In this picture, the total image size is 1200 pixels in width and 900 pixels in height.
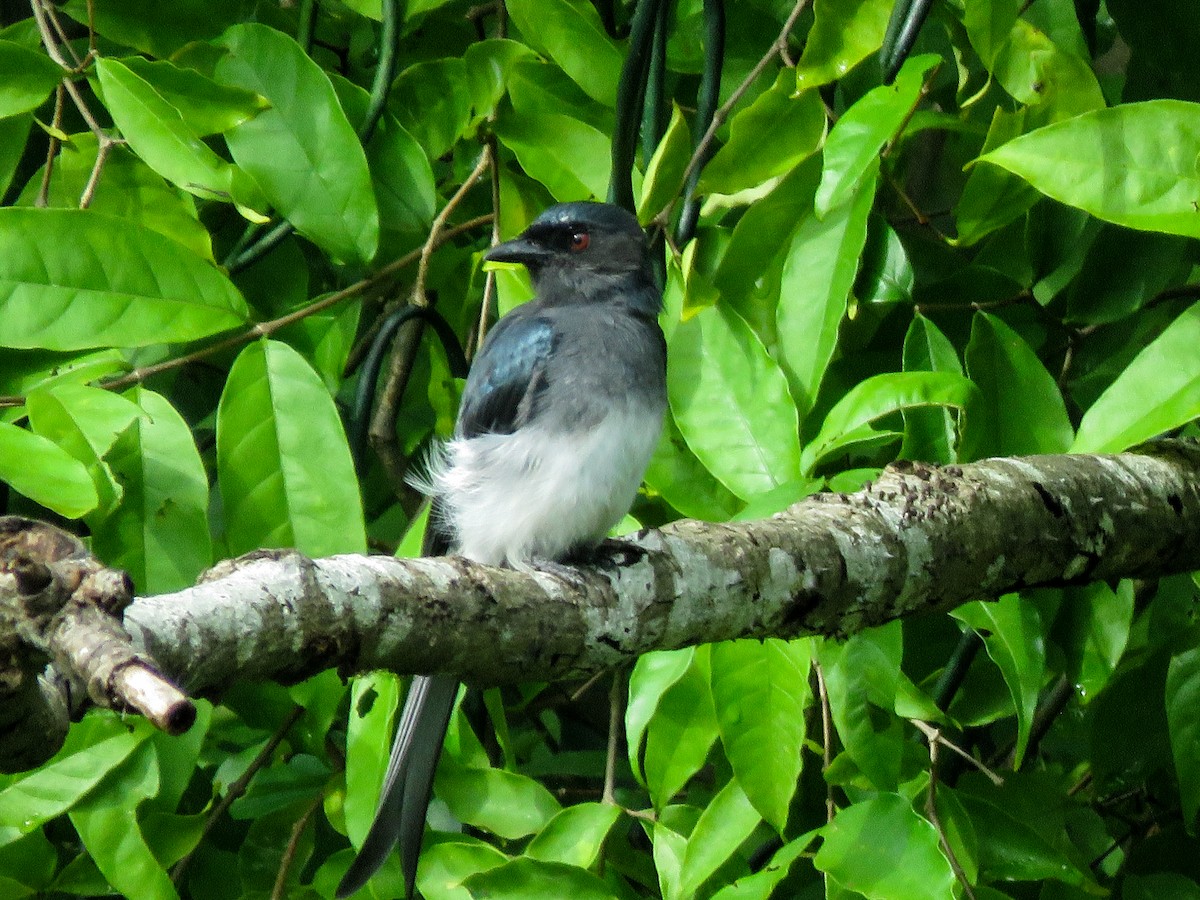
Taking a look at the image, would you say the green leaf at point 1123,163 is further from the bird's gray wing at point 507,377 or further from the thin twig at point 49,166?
the thin twig at point 49,166

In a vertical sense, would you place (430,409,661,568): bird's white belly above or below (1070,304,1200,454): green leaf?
below

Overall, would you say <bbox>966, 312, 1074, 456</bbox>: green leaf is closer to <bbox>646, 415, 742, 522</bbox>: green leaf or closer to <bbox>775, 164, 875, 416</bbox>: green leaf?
<bbox>775, 164, 875, 416</bbox>: green leaf

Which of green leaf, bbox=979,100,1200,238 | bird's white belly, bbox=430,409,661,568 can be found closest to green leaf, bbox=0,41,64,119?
bird's white belly, bbox=430,409,661,568

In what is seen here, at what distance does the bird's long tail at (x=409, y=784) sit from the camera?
6.86 ft

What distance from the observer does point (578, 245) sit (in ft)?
8.70

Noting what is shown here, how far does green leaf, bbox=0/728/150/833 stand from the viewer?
2.05 meters

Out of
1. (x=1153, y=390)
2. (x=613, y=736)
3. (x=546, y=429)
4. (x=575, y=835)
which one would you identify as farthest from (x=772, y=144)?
(x=575, y=835)

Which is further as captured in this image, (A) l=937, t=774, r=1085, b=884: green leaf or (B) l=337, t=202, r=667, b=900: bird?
(B) l=337, t=202, r=667, b=900: bird

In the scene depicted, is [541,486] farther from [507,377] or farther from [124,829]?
[124,829]

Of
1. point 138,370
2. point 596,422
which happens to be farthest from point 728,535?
point 138,370

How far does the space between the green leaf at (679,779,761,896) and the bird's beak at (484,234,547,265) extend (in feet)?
3.47

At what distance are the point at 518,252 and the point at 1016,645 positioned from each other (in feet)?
3.74

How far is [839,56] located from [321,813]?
1.74 meters

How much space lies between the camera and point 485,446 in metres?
2.54
